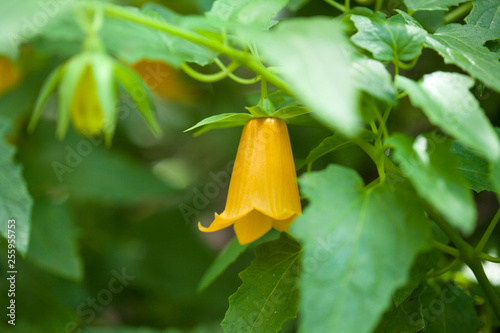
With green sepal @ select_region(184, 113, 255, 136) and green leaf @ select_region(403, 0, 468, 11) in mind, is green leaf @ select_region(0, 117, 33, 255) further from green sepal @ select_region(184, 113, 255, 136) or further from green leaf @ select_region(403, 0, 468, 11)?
green leaf @ select_region(403, 0, 468, 11)

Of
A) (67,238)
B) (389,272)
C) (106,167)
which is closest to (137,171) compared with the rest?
(106,167)

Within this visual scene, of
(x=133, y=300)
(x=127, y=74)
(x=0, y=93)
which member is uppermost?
(x=127, y=74)

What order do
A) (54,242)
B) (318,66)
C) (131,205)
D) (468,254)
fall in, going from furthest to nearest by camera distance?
(131,205), (54,242), (468,254), (318,66)

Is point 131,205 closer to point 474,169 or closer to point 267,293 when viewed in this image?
point 267,293

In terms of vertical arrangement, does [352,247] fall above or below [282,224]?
above

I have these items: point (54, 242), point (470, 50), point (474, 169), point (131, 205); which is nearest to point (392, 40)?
point (470, 50)

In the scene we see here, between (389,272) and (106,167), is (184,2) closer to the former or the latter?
(106,167)
